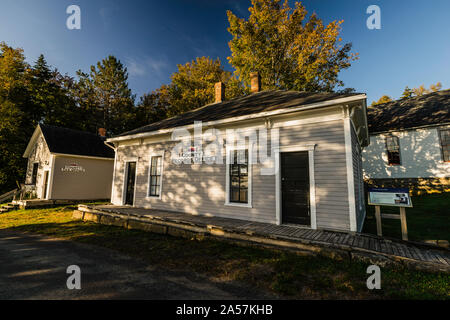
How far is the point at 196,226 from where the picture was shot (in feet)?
20.4

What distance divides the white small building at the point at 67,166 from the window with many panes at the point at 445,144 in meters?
24.6

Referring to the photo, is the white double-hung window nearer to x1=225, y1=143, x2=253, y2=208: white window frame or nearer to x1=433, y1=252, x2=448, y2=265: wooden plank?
x1=225, y1=143, x2=253, y2=208: white window frame

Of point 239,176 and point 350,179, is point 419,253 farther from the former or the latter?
point 239,176

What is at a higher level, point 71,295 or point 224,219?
point 224,219

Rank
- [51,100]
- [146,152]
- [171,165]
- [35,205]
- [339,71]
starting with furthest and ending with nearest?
[51,100] → [339,71] → [35,205] → [146,152] → [171,165]

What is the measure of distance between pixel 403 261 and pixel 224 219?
4821 millimetres

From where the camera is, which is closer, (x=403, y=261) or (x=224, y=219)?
(x=403, y=261)

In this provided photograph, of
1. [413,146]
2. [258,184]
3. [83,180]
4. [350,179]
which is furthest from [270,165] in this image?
[83,180]

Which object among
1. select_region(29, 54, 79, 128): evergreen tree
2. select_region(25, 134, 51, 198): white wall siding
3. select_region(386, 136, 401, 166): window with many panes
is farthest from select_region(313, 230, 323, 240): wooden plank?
select_region(29, 54, 79, 128): evergreen tree

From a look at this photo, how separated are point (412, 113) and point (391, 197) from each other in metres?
15.1

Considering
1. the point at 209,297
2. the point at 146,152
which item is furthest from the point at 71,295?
the point at 146,152

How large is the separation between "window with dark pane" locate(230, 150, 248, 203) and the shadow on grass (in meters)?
2.06

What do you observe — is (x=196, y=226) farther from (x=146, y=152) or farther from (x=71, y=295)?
(x=146, y=152)

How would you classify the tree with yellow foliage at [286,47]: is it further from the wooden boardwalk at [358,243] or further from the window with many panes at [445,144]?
the wooden boardwalk at [358,243]
